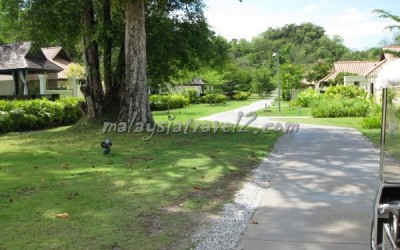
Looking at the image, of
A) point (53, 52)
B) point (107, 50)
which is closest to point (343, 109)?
point (107, 50)

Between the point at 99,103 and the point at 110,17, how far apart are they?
3.54m

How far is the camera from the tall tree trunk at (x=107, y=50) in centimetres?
1834

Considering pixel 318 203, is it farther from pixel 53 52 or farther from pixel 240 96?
pixel 240 96

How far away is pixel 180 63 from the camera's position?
65.8 feet

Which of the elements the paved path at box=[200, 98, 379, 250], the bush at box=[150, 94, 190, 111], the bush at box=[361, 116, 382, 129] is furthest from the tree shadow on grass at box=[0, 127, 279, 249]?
the bush at box=[150, 94, 190, 111]

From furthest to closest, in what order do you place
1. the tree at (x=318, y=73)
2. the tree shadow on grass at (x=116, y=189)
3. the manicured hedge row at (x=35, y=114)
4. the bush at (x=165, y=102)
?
the tree at (x=318, y=73) → the bush at (x=165, y=102) → the manicured hedge row at (x=35, y=114) → the tree shadow on grass at (x=116, y=189)

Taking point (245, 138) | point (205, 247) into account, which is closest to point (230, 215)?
point (205, 247)

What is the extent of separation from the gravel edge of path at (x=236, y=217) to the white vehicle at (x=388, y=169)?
1606mm

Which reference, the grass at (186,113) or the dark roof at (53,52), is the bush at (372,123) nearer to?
the grass at (186,113)

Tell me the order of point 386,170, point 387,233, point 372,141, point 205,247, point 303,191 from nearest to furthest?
point 387,233
point 386,170
point 205,247
point 303,191
point 372,141

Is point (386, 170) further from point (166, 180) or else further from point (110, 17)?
point (110, 17)

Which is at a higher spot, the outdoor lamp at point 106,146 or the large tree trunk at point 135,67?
the large tree trunk at point 135,67

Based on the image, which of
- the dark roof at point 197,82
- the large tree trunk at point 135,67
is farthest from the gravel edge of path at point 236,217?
the dark roof at point 197,82

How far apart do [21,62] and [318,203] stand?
2865 cm
